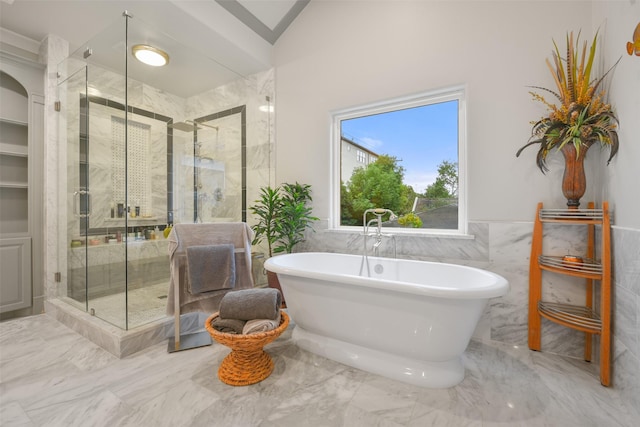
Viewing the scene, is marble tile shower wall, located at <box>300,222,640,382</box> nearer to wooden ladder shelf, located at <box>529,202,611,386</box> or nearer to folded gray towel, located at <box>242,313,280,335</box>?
wooden ladder shelf, located at <box>529,202,611,386</box>

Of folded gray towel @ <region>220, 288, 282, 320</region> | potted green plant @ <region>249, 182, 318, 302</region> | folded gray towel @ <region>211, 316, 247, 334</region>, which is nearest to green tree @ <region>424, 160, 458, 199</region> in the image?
potted green plant @ <region>249, 182, 318, 302</region>

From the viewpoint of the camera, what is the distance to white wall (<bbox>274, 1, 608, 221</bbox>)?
2053mm

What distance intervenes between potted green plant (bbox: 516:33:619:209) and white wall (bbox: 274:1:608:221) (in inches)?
5.0

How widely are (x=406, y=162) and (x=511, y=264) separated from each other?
124 centimetres

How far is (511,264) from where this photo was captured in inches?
83.7

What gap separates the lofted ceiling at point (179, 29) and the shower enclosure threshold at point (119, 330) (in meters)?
2.11

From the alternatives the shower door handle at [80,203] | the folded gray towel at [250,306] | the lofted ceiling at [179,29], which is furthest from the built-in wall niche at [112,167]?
the folded gray towel at [250,306]

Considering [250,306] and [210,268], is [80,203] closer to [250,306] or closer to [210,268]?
[210,268]

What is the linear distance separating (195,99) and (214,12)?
0.90 m

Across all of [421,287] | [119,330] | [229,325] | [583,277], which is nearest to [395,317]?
[421,287]

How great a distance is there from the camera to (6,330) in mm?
2385

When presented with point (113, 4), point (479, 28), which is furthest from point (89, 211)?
point (479, 28)

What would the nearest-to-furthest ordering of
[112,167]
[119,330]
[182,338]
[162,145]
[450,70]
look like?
1. [119,330]
2. [182,338]
3. [450,70]
4. [112,167]
5. [162,145]

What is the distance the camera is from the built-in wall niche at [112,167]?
253 cm
